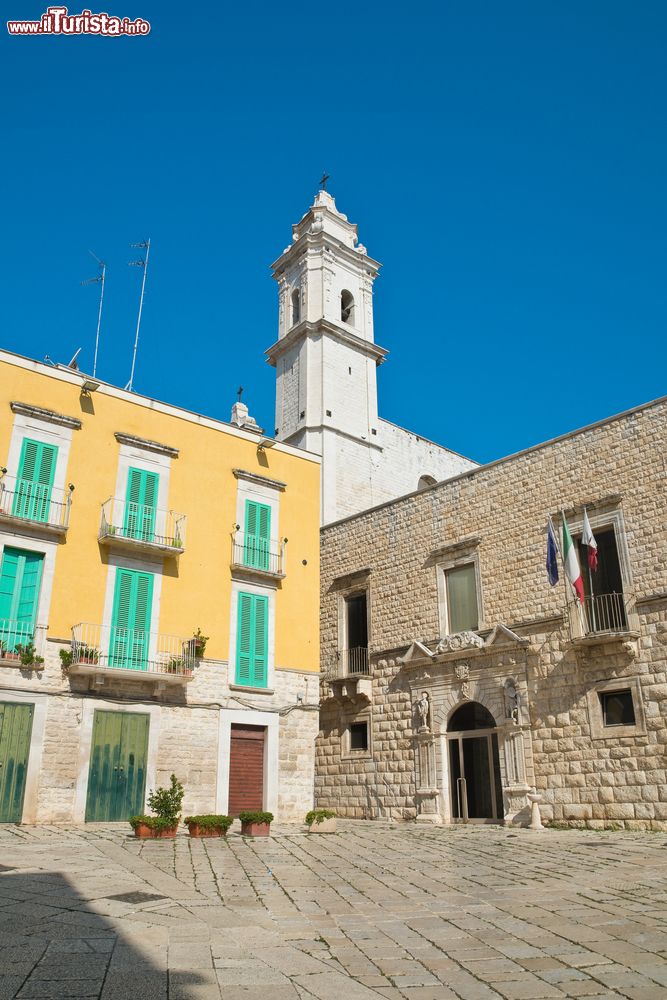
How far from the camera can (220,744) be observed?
664 inches

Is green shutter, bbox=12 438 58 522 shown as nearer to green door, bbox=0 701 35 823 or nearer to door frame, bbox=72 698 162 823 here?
green door, bbox=0 701 35 823

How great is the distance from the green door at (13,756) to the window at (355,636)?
926cm

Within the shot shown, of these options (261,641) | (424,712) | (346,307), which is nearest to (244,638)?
(261,641)

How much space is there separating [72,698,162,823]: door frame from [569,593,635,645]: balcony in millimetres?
8512

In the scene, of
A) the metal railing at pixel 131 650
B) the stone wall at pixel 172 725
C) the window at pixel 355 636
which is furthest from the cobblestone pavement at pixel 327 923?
the window at pixel 355 636

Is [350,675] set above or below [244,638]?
below

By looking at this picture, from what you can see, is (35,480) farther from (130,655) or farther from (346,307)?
(346,307)

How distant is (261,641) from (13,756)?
577cm

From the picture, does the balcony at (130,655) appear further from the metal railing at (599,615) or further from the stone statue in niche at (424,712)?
the metal railing at (599,615)

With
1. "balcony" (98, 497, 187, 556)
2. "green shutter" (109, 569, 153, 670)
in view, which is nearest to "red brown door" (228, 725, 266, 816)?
"green shutter" (109, 569, 153, 670)

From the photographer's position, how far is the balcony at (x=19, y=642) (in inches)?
575

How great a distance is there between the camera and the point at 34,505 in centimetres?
1573

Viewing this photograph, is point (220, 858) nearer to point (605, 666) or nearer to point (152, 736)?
point (152, 736)

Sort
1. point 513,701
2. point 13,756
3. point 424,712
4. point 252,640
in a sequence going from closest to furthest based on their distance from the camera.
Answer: point 13,756
point 513,701
point 252,640
point 424,712
